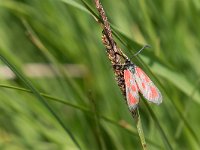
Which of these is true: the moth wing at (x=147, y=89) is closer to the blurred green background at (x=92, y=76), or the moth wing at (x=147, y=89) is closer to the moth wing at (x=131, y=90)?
the moth wing at (x=131, y=90)

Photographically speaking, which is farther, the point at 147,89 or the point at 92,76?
the point at 92,76

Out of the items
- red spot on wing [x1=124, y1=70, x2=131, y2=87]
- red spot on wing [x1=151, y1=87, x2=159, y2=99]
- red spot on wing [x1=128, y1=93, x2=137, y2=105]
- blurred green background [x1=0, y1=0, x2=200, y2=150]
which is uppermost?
blurred green background [x1=0, y1=0, x2=200, y2=150]

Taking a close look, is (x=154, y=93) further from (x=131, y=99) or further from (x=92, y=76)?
(x=92, y=76)

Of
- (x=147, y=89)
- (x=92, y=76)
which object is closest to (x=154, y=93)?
(x=147, y=89)

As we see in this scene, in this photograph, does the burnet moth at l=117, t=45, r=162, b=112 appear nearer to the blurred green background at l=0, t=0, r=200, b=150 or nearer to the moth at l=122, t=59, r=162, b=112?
the moth at l=122, t=59, r=162, b=112

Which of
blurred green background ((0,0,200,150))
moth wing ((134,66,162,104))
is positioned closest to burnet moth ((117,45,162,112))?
moth wing ((134,66,162,104))

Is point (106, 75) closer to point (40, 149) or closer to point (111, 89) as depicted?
point (111, 89)
